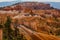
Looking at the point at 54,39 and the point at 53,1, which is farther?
the point at 53,1

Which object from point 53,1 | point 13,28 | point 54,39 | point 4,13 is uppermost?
point 53,1

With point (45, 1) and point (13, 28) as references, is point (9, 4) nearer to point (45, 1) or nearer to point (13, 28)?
point (13, 28)

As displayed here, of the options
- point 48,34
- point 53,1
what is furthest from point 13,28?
point 53,1

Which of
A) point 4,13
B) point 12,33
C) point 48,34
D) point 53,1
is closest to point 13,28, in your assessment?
point 12,33

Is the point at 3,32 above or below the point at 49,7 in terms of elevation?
below

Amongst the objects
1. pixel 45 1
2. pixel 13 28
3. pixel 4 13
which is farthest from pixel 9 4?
pixel 45 1

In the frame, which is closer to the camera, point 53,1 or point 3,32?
point 3,32

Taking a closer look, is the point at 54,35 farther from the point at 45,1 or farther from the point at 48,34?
the point at 45,1

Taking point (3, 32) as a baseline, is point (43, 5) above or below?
above
